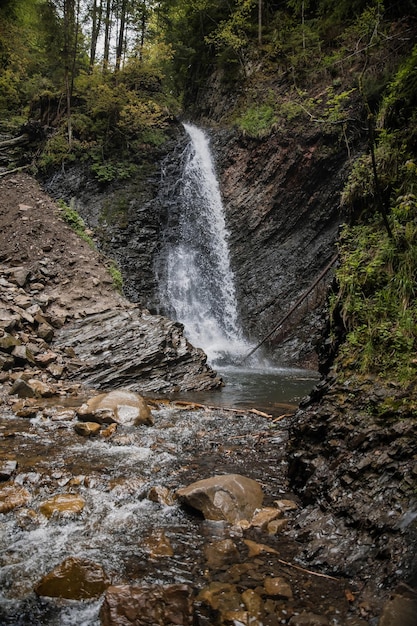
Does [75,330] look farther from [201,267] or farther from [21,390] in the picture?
[201,267]

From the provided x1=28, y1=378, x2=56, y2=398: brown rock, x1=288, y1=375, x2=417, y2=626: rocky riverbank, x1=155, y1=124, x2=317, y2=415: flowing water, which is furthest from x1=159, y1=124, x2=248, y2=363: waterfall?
x1=288, y1=375, x2=417, y2=626: rocky riverbank

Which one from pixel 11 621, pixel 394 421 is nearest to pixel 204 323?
pixel 394 421

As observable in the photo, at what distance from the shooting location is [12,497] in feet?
10.9

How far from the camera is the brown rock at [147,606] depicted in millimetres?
2090

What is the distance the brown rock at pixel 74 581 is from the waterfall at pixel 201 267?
9.14 m

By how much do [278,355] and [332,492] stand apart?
9.74m

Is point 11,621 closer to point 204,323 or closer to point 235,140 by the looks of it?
point 204,323

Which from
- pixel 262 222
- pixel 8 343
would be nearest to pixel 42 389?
pixel 8 343

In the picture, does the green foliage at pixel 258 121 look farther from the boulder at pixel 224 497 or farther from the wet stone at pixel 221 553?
the wet stone at pixel 221 553

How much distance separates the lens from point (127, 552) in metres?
2.75

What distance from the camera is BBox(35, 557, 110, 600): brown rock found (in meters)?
2.31

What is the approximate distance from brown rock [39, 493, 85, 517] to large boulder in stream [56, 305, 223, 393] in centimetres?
427

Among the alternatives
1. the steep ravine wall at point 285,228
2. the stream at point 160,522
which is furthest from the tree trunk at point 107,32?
the stream at point 160,522

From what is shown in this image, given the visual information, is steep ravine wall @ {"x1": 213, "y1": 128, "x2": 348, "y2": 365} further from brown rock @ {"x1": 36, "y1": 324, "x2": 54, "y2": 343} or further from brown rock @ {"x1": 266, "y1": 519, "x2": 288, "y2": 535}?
brown rock @ {"x1": 266, "y1": 519, "x2": 288, "y2": 535}
